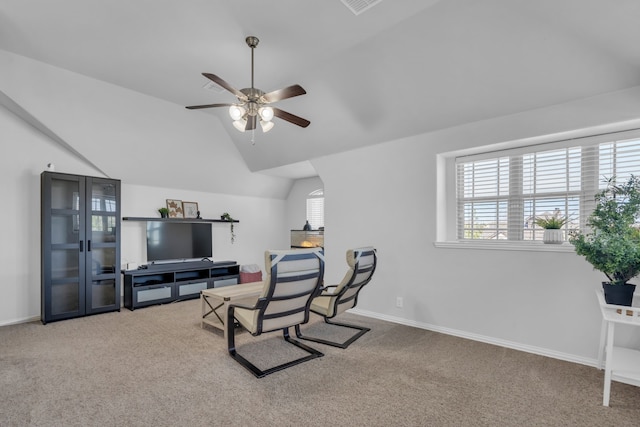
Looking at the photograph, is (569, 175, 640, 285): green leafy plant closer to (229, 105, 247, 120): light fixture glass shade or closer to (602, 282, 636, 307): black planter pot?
(602, 282, 636, 307): black planter pot

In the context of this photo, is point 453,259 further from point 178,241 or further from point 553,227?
point 178,241

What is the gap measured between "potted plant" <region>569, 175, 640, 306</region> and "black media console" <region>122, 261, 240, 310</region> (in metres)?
5.29

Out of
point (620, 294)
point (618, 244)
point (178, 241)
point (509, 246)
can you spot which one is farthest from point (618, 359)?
point (178, 241)

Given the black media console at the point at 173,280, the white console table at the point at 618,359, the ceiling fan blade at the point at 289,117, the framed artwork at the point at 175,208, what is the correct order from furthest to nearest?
the framed artwork at the point at 175,208 < the black media console at the point at 173,280 < the ceiling fan blade at the point at 289,117 < the white console table at the point at 618,359

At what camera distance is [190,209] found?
6020 millimetres

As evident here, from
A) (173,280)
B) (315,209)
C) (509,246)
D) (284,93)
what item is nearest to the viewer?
(284,93)

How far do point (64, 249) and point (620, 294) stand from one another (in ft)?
19.9

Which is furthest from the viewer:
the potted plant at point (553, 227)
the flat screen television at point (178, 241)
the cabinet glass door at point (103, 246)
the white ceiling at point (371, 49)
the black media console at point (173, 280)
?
the flat screen television at point (178, 241)

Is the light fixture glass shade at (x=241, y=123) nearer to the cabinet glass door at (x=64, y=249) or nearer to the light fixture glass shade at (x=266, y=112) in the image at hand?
the light fixture glass shade at (x=266, y=112)

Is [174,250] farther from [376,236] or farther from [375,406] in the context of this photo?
[375,406]

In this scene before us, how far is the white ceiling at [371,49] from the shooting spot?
255 centimetres

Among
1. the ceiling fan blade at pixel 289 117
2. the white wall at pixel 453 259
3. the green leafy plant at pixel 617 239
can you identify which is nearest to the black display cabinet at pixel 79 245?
the ceiling fan blade at pixel 289 117

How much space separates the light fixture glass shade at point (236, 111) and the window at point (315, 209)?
4007mm

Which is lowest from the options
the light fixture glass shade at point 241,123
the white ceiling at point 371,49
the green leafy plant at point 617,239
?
the green leafy plant at point 617,239
